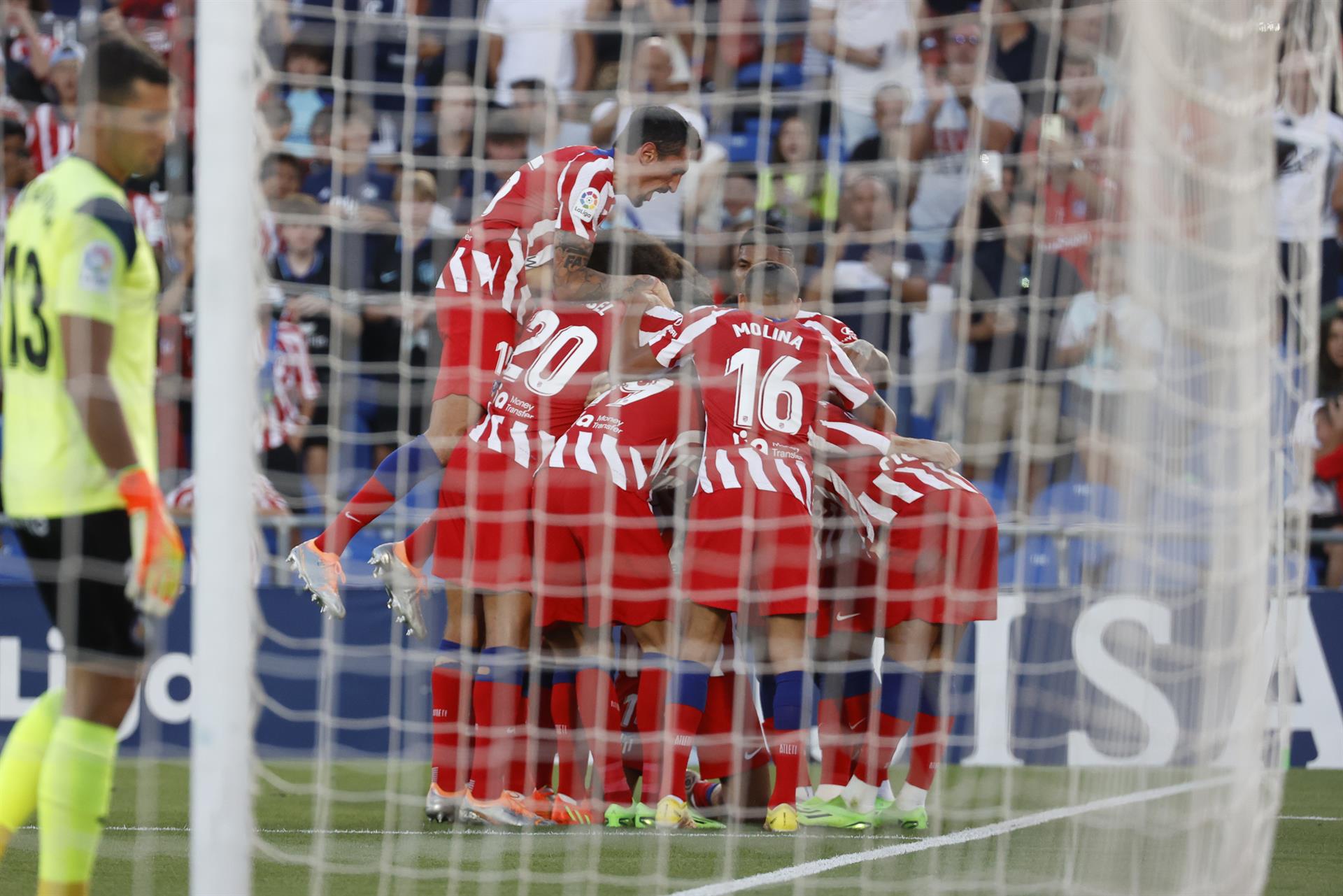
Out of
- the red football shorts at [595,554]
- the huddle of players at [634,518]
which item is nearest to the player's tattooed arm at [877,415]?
the huddle of players at [634,518]

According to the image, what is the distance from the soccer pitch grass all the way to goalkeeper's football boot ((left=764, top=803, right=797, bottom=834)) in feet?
0.19

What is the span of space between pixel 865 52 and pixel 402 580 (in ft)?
10.6

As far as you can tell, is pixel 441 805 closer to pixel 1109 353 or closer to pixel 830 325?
pixel 830 325

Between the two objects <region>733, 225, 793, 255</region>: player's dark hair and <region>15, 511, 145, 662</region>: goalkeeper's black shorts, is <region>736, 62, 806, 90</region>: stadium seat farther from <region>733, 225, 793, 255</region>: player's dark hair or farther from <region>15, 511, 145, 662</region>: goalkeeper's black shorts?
<region>15, 511, 145, 662</region>: goalkeeper's black shorts

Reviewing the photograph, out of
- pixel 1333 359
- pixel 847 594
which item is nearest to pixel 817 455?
pixel 847 594

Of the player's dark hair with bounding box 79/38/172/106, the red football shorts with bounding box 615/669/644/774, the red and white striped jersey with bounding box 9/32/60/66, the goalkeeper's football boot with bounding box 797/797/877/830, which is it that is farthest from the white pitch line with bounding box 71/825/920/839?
the red and white striped jersey with bounding box 9/32/60/66

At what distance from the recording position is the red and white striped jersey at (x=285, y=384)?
6625 mm

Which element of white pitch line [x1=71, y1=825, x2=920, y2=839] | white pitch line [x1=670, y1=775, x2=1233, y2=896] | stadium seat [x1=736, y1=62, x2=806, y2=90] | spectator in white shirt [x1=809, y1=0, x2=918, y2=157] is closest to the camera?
white pitch line [x1=670, y1=775, x2=1233, y2=896]

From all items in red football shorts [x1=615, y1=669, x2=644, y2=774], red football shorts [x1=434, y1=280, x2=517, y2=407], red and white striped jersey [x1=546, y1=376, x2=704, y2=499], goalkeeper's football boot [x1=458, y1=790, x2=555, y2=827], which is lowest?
goalkeeper's football boot [x1=458, y1=790, x2=555, y2=827]

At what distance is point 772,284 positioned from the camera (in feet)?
17.9

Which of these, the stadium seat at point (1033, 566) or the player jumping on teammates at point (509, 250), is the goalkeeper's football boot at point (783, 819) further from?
the player jumping on teammates at point (509, 250)

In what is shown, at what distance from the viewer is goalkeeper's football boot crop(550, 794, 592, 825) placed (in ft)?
18.1

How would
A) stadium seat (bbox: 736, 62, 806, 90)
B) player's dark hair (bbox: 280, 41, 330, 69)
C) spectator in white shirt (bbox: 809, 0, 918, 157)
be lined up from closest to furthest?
player's dark hair (bbox: 280, 41, 330, 69) < spectator in white shirt (bbox: 809, 0, 918, 157) < stadium seat (bbox: 736, 62, 806, 90)

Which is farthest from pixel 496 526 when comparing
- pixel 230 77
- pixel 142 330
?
pixel 230 77
